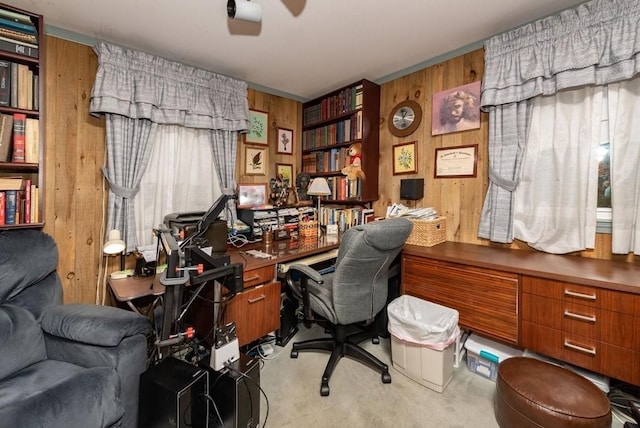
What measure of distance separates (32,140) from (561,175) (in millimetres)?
3261

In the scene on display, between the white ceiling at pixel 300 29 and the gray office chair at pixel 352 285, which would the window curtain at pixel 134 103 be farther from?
the gray office chair at pixel 352 285

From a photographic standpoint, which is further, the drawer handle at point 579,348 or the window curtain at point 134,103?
the window curtain at point 134,103

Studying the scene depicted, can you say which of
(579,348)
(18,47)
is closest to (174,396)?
(579,348)

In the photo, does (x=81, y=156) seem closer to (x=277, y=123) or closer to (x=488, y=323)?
(x=277, y=123)

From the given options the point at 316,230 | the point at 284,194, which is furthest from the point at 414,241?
the point at 284,194

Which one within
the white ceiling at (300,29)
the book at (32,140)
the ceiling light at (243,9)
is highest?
the white ceiling at (300,29)

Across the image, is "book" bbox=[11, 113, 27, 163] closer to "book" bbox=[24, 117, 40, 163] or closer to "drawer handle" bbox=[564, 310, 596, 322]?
"book" bbox=[24, 117, 40, 163]

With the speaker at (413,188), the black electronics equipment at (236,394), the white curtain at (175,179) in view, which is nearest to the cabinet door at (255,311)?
the black electronics equipment at (236,394)

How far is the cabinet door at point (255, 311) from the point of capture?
1724 millimetres

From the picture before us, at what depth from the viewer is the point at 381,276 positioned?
1.83 meters

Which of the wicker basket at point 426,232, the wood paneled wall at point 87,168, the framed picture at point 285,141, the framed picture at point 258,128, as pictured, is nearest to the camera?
the wood paneled wall at point 87,168

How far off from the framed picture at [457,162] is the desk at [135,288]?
Answer: 2209mm

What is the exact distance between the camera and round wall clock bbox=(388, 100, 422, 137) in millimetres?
2520

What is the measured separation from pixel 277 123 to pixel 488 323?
8.64 ft
